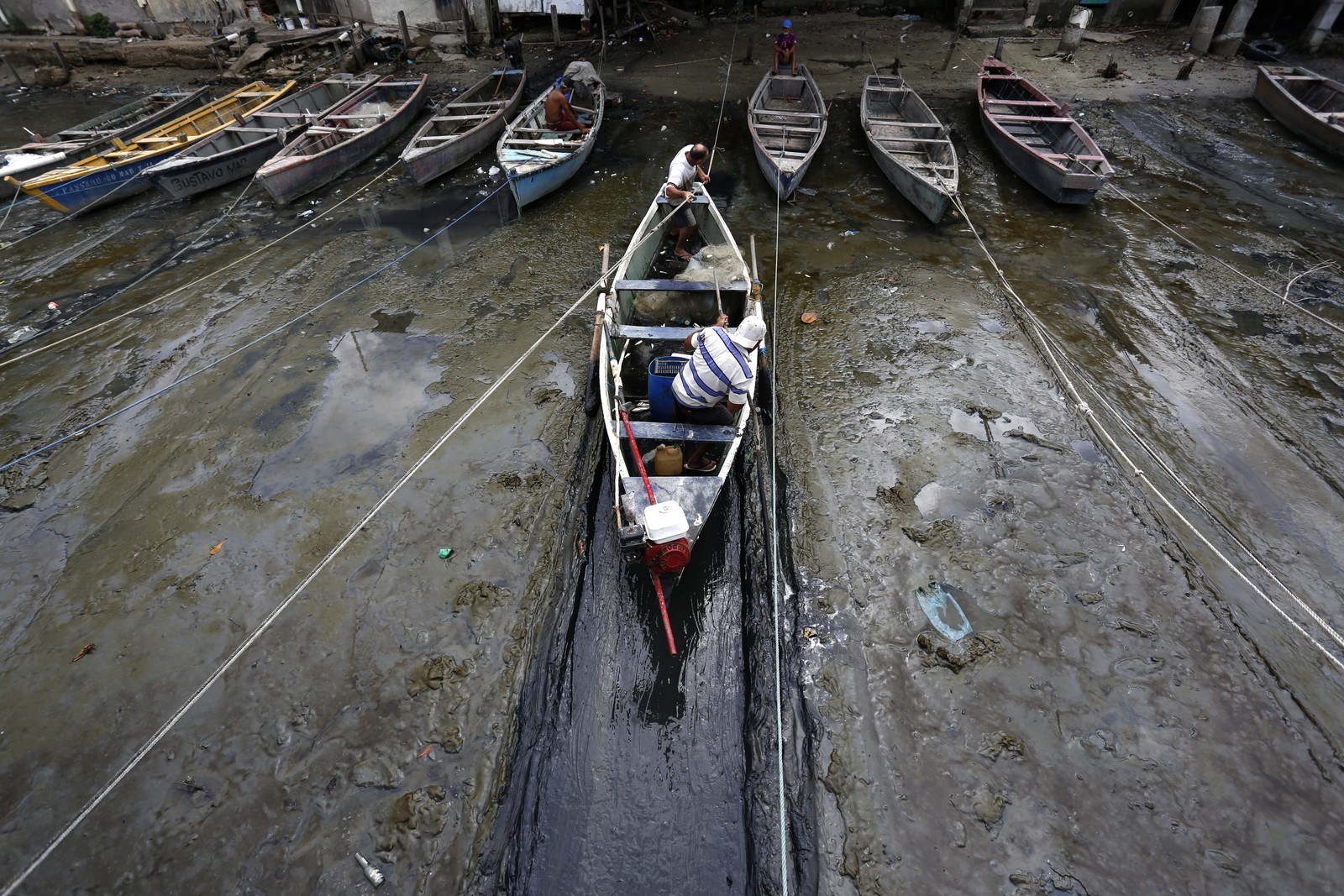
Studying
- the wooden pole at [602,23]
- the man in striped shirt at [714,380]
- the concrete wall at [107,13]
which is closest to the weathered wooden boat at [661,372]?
the man in striped shirt at [714,380]

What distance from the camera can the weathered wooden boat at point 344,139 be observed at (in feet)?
37.4

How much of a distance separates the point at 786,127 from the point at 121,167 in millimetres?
13934

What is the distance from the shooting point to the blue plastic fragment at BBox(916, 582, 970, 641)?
4977 millimetres

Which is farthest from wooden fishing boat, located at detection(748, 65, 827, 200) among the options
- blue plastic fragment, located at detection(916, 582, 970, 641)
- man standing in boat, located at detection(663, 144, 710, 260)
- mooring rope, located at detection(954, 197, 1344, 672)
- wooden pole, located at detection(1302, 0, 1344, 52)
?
wooden pole, located at detection(1302, 0, 1344, 52)

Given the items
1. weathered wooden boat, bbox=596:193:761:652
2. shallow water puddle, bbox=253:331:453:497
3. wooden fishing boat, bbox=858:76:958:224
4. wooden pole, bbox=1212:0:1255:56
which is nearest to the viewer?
weathered wooden boat, bbox=596:193:761:652

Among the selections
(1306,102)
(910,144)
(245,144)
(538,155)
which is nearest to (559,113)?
(538,155)

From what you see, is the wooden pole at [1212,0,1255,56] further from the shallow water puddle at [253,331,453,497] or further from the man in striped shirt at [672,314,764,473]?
the shallow water puddle at [253,331,453,497]

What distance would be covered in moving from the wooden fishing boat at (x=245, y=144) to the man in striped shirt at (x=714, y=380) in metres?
12.5

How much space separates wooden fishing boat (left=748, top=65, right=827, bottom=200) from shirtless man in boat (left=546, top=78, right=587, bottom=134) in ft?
12.9

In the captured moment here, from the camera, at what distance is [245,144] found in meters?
12.8

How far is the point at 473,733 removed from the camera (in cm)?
445

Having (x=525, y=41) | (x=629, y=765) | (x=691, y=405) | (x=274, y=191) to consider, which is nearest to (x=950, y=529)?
(x=691, y=405)

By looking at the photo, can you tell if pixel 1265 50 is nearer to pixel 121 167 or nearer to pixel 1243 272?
pixel 1243 272

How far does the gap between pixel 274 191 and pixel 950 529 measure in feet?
44.0
